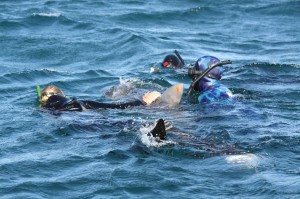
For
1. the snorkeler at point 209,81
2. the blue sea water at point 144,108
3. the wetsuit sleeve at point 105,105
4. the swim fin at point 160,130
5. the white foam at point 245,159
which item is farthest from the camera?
the snorkeler at point 209,81

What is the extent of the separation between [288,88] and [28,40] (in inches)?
289

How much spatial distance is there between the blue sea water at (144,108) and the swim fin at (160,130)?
0.15 meters

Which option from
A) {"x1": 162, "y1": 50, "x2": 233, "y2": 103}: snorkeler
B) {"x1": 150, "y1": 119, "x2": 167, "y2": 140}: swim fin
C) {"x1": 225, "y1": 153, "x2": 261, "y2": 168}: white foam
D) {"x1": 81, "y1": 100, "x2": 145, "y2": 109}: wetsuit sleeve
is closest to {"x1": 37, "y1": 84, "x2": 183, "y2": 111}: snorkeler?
{"x1": 81, "y1": 100, "x2": 145, "y2": 109}: wetsuit sleeve

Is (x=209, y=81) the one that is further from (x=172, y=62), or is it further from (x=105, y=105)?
(x=172, y=62)

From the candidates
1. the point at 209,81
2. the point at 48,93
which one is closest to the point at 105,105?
the point at 48,93

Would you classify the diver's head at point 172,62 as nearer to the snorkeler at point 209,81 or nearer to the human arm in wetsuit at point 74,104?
the snorkeler at point 209,81

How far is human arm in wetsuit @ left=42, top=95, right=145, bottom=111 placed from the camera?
12.4 metres

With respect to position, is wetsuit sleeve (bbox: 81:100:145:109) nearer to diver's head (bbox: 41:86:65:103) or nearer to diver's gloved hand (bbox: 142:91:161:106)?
diver's gloved hand (bbox: 142:91:161:106)

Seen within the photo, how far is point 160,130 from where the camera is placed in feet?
33.3

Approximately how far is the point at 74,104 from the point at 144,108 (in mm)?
1128

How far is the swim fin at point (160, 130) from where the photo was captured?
10.1 meters

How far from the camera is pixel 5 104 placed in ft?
44.7

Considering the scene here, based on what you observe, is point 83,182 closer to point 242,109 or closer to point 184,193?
point 184,193

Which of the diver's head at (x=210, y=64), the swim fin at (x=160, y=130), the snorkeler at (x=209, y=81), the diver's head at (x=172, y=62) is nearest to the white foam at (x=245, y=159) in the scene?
the swim fin at (x=160, y=130)
